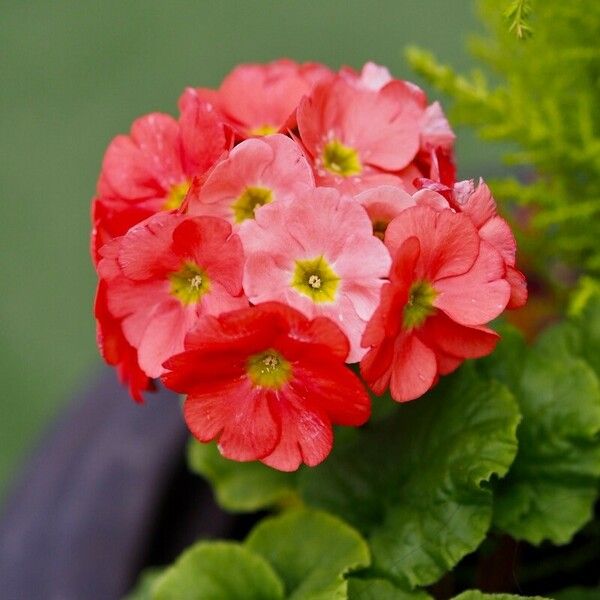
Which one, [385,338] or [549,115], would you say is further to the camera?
[549,115]

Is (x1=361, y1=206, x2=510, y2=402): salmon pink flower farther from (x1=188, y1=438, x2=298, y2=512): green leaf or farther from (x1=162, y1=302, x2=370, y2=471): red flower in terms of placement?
(x1=188, y1=438, x2=298, y2=512): green leaf

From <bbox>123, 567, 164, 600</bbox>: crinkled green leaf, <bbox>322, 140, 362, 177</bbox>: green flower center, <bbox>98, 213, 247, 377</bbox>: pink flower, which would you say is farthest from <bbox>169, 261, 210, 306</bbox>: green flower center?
<bbox>123, 567, 164, 600</bbox>: crinkled green leaf

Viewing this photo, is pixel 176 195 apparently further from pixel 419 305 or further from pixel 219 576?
pixel 219 576

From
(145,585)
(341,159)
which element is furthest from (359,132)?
(145,585)

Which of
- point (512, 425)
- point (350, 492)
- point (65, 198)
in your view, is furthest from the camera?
point (65, 198)

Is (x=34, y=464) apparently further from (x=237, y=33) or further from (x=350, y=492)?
(x=237, y=33)

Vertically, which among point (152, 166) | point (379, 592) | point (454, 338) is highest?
point (152, 166)

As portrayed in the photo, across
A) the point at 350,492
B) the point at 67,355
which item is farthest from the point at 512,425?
the point at 67,355

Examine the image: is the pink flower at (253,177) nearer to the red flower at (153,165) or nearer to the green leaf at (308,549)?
the red flower at (153,165)
